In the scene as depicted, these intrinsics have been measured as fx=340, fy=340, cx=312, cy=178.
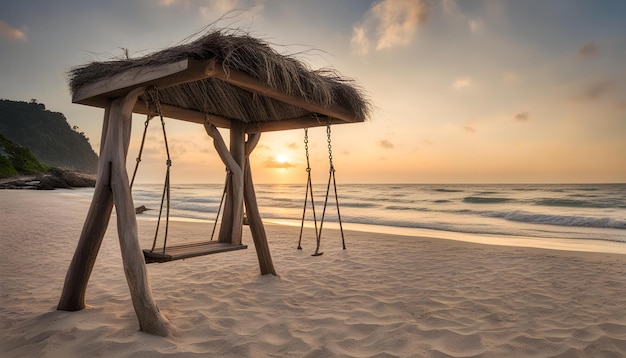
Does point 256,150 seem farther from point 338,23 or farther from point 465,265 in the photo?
point 338,23

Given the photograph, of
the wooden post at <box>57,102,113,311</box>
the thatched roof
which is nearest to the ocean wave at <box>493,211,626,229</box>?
the thatched roof

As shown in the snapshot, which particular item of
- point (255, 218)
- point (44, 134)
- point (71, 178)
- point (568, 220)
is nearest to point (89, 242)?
point (255, 218)

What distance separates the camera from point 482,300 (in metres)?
3.59

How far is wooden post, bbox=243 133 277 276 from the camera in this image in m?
4.19

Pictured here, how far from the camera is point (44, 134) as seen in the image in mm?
72875

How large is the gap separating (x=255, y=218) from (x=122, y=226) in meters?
1.73

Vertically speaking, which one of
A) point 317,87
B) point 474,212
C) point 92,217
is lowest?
point 474,212

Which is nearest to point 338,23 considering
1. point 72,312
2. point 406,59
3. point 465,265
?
point 406,59

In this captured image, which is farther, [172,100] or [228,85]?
[228,85]

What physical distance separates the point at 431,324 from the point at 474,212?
1729cm

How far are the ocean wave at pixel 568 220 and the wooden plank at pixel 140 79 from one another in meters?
15.2

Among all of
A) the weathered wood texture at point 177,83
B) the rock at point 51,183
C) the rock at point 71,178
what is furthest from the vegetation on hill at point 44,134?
the weathered wood texture at point 177,83

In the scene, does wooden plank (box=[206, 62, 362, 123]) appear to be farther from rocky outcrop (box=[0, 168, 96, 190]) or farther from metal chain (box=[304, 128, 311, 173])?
rocky outcrop (box=[0, 168, 96, 190])

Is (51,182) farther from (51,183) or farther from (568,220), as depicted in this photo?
(568,220)
